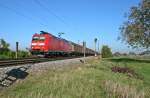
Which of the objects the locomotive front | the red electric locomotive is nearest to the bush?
the red electric locomotive

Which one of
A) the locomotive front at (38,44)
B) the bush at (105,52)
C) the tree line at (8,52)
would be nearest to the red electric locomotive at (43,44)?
the locomotive front at (38,44)

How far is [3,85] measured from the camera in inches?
552

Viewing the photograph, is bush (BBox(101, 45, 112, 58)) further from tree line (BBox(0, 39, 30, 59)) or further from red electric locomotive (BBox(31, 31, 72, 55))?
red electric locomotive (BBox(31, 31, 72, 55))

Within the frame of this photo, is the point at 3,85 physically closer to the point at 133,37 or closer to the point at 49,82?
the point at 49,82

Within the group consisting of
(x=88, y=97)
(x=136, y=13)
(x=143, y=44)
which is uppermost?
(x=136, y=13)

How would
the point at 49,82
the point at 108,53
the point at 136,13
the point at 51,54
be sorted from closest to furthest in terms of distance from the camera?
the point at 49,82 < the point at 51,54 < the point at 136,13 < the point at 108,53

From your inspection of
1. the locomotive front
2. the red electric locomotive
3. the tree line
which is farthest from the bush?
the locomotive front

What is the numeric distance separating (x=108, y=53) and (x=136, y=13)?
129 feet

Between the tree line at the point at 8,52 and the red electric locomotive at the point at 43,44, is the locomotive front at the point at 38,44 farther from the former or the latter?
the tree line at the point at 8,52

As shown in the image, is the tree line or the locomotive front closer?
the locomotive front

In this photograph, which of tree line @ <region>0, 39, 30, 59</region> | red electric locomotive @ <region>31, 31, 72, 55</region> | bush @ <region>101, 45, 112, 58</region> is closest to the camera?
red electric locomotive @ <region>31, 31, 72, 55</region>

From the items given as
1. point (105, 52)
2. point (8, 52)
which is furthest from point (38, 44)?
point (105, 52)

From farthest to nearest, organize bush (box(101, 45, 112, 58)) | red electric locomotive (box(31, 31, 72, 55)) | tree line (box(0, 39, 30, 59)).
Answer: bush (box(101, 45, 112, 58)) < tree line (box(0, 39, 30, 59)) < red electric locomotive (box(31, 31, 72, 55))

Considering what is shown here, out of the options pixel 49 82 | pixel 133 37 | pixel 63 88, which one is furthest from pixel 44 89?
pixel 133 37
